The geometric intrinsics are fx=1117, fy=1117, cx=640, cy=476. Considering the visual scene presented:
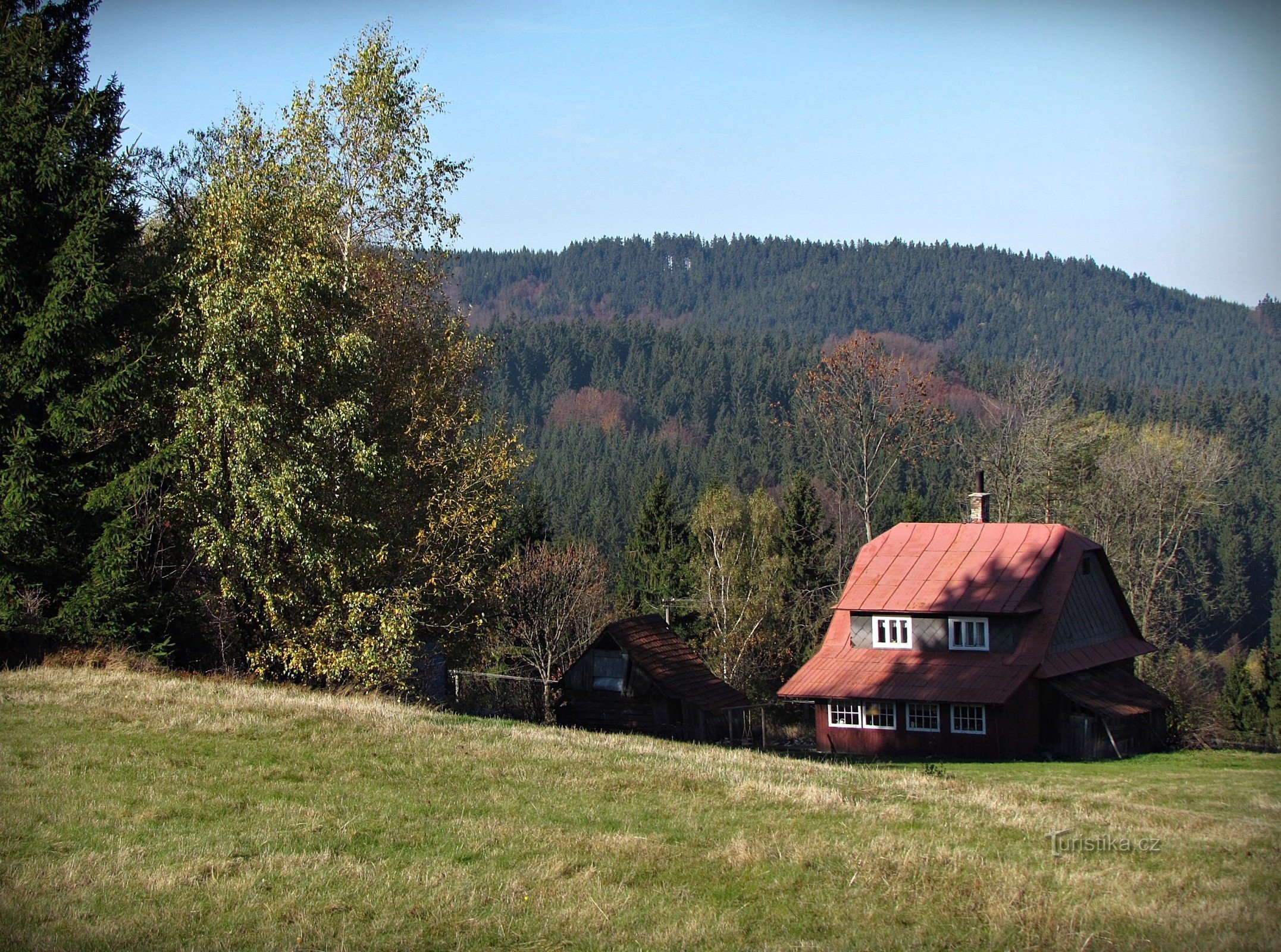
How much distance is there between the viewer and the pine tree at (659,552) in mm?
70938

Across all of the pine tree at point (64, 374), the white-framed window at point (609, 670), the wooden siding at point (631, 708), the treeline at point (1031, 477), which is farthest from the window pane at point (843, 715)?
the pine tree at point (64, 374)

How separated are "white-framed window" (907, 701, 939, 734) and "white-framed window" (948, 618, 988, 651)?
9.16ft

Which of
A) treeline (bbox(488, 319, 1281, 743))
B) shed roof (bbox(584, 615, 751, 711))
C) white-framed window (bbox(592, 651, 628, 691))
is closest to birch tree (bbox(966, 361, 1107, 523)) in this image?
treeline (bbox(488, 319, 1281, 743))

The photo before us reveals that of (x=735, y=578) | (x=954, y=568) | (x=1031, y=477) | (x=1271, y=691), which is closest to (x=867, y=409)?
(x=954, y=568)

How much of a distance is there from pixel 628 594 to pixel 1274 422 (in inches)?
4148

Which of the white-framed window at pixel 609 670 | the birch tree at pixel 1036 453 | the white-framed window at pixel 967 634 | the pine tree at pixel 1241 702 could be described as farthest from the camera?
the pine tree at pixel 1241 702

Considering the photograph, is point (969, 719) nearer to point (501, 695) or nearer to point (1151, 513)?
point (501, 695)

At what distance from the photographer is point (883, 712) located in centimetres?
4044

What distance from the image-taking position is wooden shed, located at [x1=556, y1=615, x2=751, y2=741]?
41.8 m

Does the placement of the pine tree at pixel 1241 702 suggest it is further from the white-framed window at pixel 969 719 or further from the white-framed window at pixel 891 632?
the white-framed window at pixel 969 719

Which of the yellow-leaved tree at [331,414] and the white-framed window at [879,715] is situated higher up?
the yellow-leaved tree at [331,414]

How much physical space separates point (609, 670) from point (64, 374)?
25.3m

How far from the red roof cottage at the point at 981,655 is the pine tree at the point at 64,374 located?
25.1 m

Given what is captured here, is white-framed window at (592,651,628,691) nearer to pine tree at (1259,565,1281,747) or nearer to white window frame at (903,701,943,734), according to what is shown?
white window frame at (903,701,943,734)
